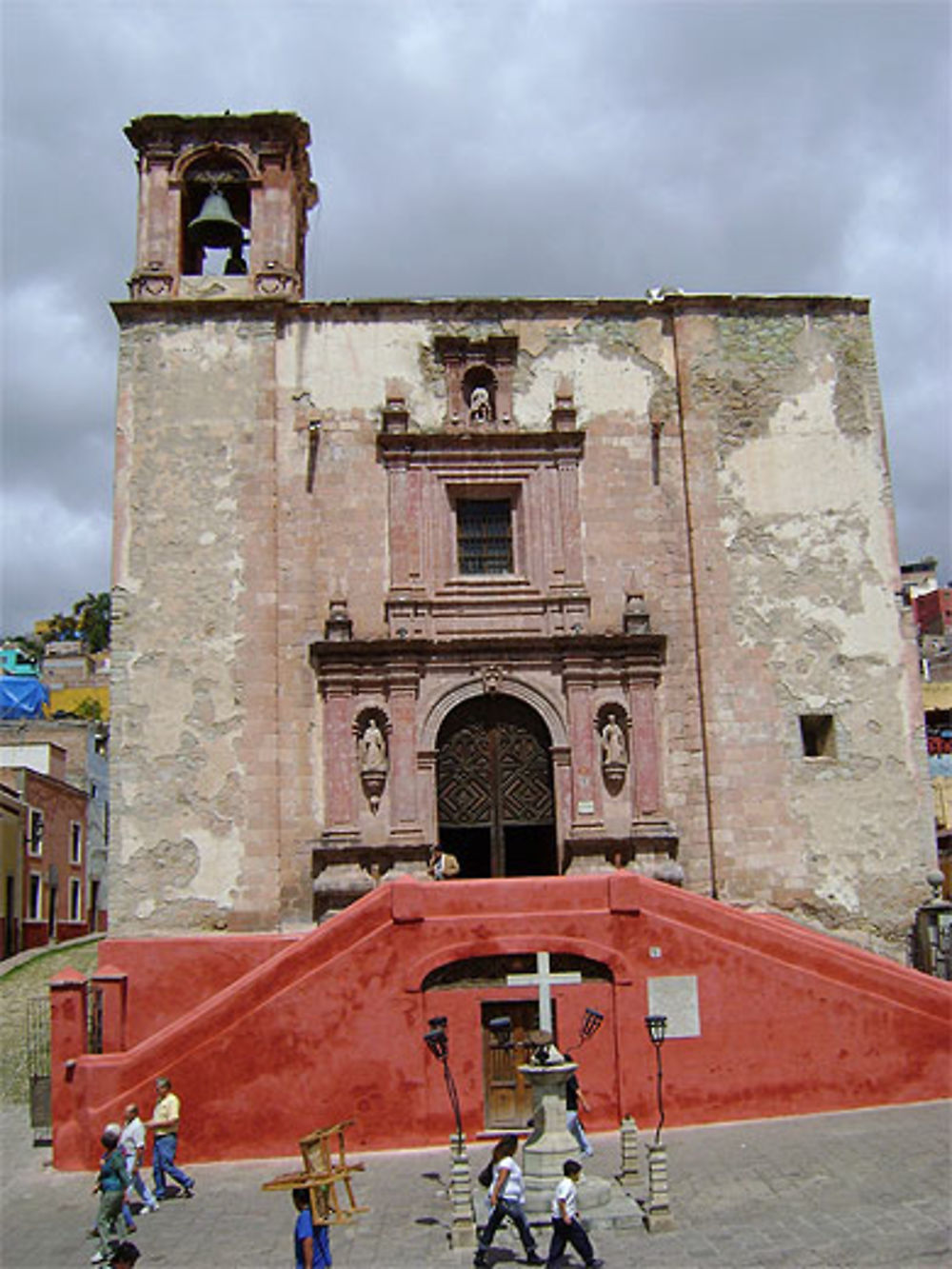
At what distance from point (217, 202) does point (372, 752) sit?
8596mm

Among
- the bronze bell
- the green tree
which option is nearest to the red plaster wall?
the bronze bell

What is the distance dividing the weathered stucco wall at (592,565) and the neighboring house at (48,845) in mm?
15745

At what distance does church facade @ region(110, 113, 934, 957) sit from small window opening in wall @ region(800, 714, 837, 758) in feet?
0.13

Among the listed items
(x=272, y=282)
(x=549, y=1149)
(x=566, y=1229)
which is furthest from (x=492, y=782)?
(x=566, y=1229)

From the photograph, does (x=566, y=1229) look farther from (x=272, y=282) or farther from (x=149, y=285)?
(x=149, y=285)

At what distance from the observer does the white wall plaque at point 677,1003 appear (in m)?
13.7

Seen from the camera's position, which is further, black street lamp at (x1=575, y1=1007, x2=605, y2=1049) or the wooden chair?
black street lamp at (x1=575, y1=1007, x2=605, y2=1049)

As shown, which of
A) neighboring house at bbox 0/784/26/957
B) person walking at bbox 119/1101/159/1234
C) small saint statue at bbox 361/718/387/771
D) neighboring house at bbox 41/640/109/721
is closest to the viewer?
person walking at bbox 119/1101/159/1234

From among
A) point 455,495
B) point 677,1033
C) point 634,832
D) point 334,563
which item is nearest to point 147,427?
point 334,563

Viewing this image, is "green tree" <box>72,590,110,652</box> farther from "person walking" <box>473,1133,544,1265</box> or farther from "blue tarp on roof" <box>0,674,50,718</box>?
"person walking" <box>473,1133,544,1265</box>

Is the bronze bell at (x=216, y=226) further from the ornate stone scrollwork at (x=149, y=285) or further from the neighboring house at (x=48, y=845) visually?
the neighboring house at (x=48, y=845)

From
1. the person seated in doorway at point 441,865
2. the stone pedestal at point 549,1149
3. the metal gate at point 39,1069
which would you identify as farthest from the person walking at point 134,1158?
the person seated in doorway at point 441,865

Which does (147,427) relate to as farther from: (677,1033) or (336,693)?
(677,1033)

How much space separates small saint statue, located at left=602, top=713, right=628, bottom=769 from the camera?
17.1 metres
